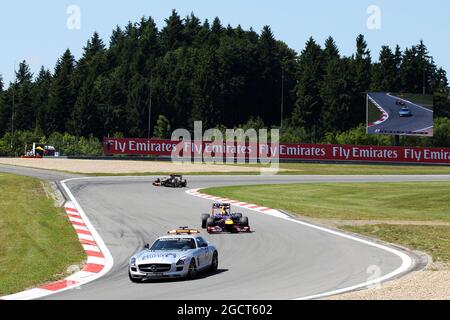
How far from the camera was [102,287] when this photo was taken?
55.3ft

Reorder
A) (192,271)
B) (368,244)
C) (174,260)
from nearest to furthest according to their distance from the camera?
(174,260), (192,271), (368,244)

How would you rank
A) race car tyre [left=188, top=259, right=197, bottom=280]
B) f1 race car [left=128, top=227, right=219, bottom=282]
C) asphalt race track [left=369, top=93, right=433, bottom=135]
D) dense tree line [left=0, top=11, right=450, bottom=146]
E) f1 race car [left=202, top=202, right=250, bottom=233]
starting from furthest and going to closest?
dense tree line [left=0, top=11, right=450, bottom=146]
asphalt race track [left=369, top=93, right=433, bottom=135]
f1 race car [left=202, top=202, right=250, bottom=233]
race car tyre [left=188, top=259, right=197, bottom=280]
f1 race car [left=128, top=227, right=219, bottom=282]

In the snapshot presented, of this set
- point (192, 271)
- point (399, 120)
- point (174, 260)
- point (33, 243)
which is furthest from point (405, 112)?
point (174, 260)

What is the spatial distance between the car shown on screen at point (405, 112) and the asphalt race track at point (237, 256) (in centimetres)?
5237

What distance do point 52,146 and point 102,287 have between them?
77426mm

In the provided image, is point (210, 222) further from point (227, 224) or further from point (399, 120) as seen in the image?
point (399, 120)

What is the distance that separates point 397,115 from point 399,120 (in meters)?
0.65

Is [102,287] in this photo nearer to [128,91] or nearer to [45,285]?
[45,285]

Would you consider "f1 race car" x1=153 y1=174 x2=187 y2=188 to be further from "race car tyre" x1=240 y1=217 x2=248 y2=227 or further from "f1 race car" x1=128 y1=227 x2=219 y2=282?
"f1 race car" x1=128 y1=227 x2=219 y2=282

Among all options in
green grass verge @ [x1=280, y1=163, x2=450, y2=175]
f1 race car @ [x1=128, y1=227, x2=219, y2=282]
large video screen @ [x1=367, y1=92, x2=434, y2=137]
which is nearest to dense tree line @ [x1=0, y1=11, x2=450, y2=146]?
large video screen @ [x1=367, y1=92, x2=434, y2=137]

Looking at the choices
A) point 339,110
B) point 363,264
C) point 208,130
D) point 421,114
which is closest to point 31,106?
point 208,130

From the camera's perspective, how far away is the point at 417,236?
26.7m

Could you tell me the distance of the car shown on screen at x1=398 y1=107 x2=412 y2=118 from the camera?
295 feet

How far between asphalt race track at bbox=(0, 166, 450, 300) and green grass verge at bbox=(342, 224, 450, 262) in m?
1.46
